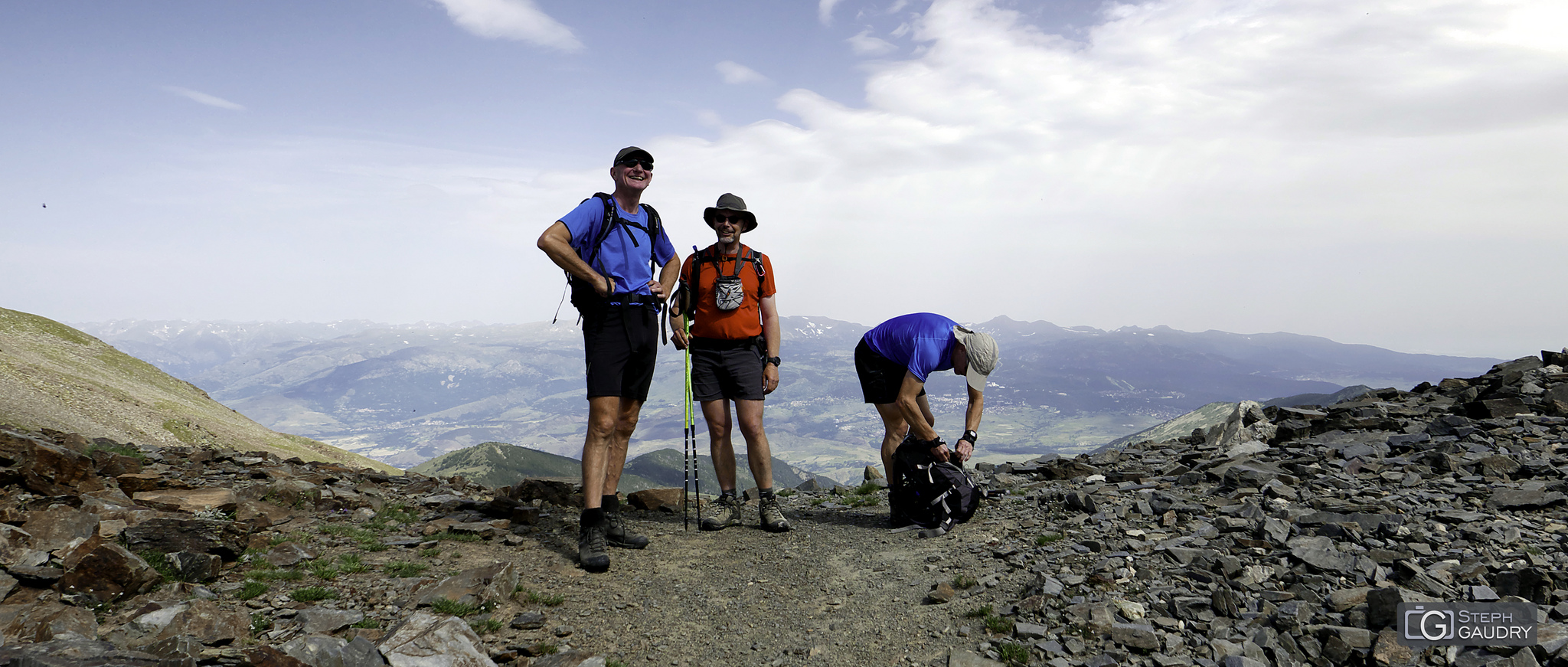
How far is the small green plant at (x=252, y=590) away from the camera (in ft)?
18.8

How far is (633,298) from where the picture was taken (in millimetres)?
7898

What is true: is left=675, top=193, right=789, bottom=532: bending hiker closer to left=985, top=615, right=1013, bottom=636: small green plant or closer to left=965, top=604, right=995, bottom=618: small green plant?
left=965, top=604, right=995, bottom=618: small green plant

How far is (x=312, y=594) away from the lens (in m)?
5.89

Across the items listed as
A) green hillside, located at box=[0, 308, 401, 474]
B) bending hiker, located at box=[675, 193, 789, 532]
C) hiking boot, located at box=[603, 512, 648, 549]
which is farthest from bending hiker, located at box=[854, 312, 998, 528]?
green hillside, located at box=[0, 308, 401, 474]

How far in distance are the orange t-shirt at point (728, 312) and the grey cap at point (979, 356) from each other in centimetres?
Answer: 262

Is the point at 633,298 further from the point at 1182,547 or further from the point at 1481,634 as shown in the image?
the point at 1481,634

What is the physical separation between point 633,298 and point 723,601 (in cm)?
330

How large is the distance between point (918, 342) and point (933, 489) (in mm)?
2122

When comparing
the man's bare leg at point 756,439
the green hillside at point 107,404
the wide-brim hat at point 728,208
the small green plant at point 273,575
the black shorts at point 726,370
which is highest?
the wide-brim hat at point 728,208

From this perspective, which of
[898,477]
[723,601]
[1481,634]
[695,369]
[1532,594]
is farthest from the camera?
[898,477]

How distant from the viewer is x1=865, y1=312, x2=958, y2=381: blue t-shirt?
8.98m

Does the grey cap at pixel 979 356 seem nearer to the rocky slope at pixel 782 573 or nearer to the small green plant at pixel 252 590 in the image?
the rocky slope at pixel 782 573

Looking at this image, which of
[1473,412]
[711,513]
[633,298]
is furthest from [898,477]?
[1473,412]

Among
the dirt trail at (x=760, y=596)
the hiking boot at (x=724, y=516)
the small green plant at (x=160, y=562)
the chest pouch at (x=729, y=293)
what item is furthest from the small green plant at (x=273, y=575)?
the chest pouch at (x=729, y=293)
